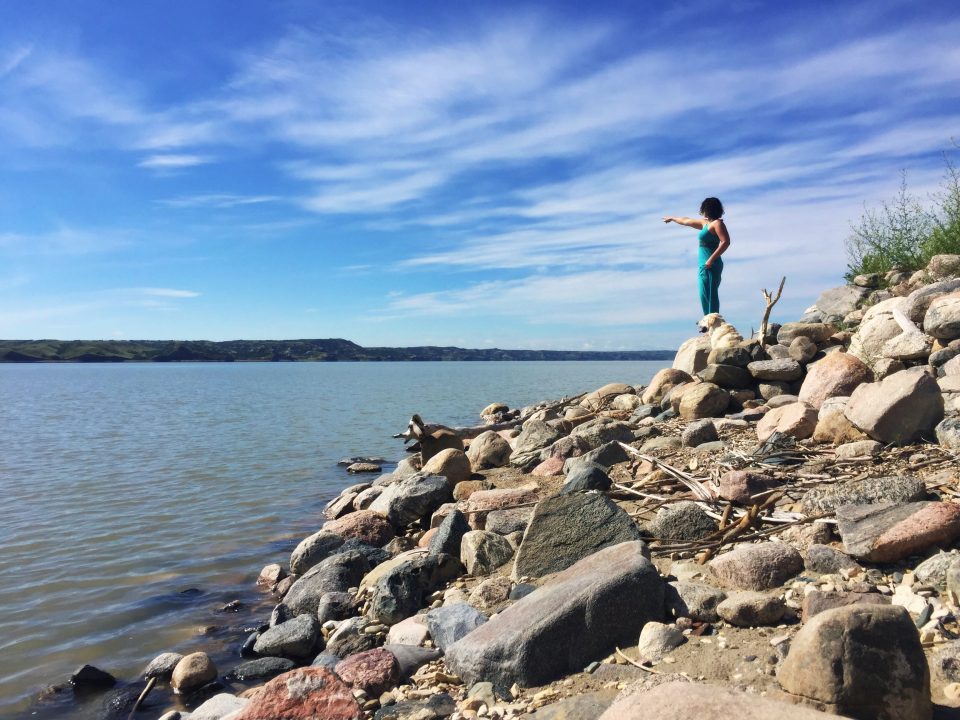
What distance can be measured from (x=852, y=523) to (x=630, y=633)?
174 cm

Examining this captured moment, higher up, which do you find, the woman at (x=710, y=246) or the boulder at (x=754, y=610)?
the woman at (x=710, y=246)

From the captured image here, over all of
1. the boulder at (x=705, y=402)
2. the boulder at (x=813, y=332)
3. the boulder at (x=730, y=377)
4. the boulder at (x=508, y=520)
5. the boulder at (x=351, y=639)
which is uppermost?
the boulder at (x=813, y=332)

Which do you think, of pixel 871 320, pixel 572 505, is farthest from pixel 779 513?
pixel 871 320

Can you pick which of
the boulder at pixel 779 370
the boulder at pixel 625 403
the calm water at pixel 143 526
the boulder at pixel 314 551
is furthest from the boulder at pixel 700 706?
the boulder at pixel 625 403

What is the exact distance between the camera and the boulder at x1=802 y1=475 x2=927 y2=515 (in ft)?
16.0

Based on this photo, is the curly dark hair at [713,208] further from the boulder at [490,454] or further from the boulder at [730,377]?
the boulder at [490,454]

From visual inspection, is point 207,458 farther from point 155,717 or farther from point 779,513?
point 779,513

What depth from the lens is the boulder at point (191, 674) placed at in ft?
Result: 19.7

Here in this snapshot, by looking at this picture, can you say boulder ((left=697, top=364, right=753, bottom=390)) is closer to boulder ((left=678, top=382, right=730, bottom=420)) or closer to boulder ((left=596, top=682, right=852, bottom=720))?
boulder ((left=678, top=382, right=730, bottom=420))

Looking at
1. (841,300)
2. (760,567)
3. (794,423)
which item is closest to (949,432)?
(794,423)

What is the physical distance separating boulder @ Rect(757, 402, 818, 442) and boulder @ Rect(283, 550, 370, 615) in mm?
4875

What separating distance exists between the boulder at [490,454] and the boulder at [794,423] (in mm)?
4401

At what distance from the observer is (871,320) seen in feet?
34.9

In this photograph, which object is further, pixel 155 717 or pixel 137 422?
pixel 137 422
